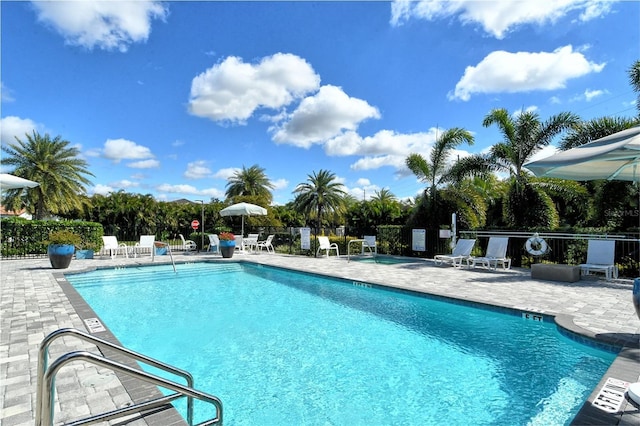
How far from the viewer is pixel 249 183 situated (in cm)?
3516

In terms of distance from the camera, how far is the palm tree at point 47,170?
19.6 m

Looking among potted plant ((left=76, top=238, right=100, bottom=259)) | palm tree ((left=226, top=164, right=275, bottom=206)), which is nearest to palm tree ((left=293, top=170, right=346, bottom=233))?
palm tree ((left=226, top=164, right=275, bottom=206))

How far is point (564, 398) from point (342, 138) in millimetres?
28473

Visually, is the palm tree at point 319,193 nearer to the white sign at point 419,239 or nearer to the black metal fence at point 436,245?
the black metal fence at point 436,245

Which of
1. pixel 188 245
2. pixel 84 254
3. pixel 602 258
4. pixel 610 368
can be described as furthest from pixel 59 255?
pixel 602 258

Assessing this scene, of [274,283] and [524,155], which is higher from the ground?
[524,155]

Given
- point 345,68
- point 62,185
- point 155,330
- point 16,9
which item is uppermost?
point 345,68

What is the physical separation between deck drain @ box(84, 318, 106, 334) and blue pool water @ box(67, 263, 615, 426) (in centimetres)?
57

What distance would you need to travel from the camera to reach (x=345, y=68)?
1490cm

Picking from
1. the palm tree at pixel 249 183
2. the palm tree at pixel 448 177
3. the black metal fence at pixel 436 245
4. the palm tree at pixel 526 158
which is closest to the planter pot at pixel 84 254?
the black metal fence at pixel 436 245

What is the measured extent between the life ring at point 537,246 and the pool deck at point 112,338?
66 centimetres

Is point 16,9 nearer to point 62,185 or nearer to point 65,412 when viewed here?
point 65,412

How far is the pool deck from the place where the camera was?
2676 millimetres

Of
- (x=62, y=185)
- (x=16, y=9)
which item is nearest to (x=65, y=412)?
(x=16, y=9)
